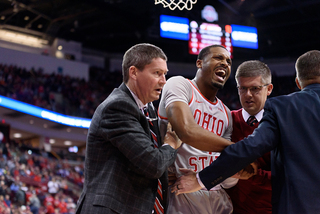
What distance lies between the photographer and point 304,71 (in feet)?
8.02

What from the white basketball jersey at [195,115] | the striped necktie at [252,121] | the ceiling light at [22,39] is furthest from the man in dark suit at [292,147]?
the ceiling light at [22,39]

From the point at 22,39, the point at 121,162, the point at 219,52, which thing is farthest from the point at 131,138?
the point at 22,39

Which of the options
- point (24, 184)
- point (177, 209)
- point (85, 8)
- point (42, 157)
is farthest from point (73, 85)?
point (177, 209)

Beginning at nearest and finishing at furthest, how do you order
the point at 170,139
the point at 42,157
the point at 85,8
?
the point at 170,139 < the point at 42,157 < the point at 85,8

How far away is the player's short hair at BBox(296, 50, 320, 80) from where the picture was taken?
7.89 ft

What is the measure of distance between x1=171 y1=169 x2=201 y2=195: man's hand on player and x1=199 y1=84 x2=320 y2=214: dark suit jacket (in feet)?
1.13

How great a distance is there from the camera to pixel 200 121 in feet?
9.82

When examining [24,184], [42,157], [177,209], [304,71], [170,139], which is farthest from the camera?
[42,157]

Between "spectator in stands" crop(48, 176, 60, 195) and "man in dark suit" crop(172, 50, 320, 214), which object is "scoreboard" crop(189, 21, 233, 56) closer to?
"spectator in stands" crop(48, 176, 60, 195)

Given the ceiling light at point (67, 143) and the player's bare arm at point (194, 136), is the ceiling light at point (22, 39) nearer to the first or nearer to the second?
the ceiling light at point (67, 143)

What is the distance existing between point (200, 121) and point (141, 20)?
1599 cm

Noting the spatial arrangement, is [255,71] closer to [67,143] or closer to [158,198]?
[158,198]

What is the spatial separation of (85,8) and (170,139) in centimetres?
1829

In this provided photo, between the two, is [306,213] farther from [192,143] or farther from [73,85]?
[73,85]
